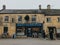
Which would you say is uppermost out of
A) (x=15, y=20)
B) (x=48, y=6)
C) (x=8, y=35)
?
(x=48, y=6)

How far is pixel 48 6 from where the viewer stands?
60.1 meters

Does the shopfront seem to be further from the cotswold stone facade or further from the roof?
the roof

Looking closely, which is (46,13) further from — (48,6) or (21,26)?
(21,26)

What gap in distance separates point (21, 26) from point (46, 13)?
24.6 ft

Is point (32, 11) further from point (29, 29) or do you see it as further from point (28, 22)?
point (29, 29)

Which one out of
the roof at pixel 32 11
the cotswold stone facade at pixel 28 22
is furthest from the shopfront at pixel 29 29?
the roof at pixel 32 11

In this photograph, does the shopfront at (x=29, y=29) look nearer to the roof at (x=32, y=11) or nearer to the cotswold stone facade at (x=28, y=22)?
the cotswold stone facade at (x=28, y=22)

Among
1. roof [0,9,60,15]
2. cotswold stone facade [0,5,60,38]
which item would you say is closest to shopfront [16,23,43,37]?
cotswold stone facade [0,5,60,38]

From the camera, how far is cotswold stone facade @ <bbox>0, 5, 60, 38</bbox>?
187 ft

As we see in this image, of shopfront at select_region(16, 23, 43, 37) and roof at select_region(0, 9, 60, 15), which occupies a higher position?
roof at select_region(0, 9, 60, 15)

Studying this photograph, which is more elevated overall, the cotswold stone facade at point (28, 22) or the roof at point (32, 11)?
the roof at point (32, 11)

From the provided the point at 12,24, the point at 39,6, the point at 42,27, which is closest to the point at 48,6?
the point at 39,6

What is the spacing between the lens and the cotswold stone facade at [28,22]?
5694 cm

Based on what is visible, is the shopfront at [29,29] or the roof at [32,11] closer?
the shopfront at [29,29]
